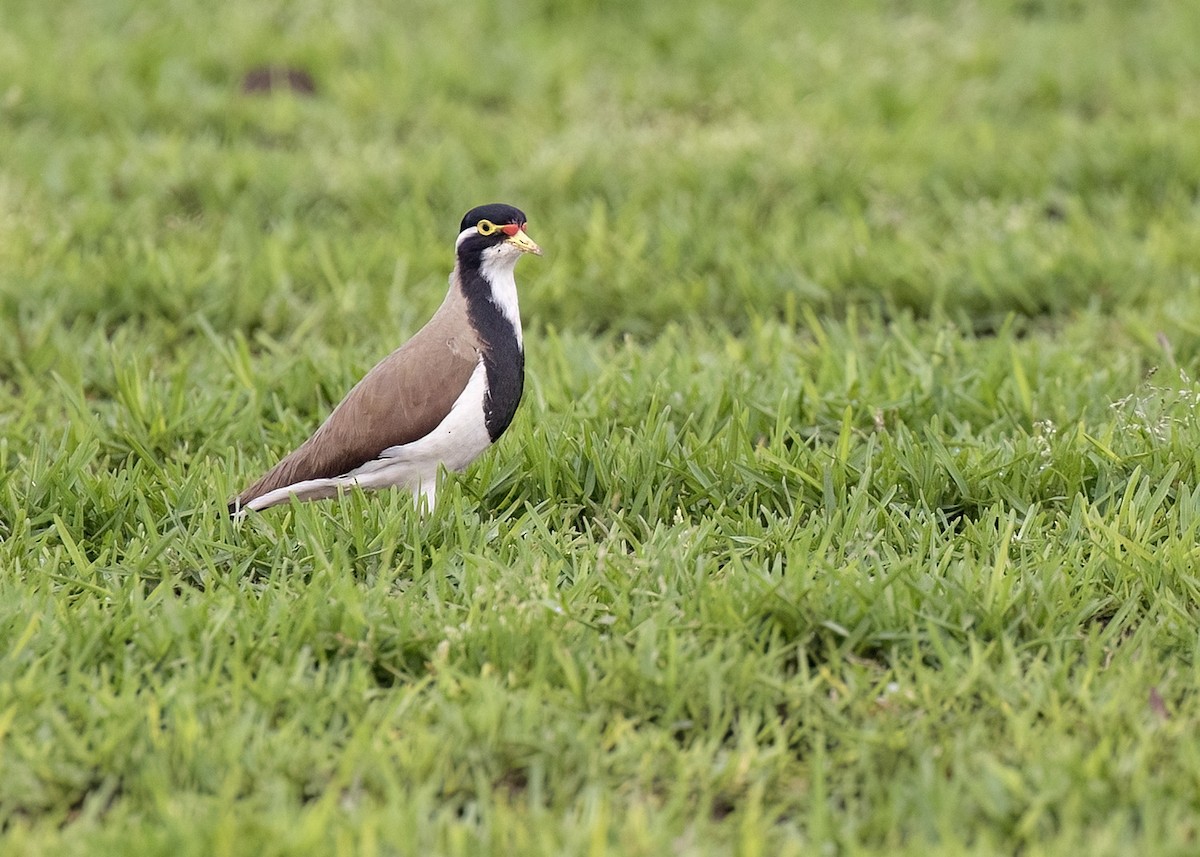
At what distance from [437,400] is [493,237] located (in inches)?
21.3

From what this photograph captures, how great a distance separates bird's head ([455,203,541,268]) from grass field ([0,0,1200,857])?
1.99 ft

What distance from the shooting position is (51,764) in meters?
3.52

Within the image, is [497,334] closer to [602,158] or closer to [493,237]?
[493,237]

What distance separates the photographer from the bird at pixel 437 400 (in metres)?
4.58

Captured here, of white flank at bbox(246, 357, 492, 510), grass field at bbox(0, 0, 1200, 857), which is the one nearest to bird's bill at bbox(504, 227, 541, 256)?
white flank at bbox(246, 357, 492, 510)

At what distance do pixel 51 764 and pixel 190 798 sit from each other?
36 centimetres

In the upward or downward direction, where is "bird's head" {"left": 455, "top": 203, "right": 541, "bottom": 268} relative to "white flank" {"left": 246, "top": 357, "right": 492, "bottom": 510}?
upward

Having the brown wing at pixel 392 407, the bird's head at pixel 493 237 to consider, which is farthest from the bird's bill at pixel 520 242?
the brown wing at pixel 392 407

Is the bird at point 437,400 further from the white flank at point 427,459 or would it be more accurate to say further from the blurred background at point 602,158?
the blurred background at point 602,158

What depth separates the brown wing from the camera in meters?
4.57

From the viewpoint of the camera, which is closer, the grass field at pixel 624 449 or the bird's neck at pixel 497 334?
the grass field at pixel 624 449

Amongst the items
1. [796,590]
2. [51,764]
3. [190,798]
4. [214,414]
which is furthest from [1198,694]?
[214,414]

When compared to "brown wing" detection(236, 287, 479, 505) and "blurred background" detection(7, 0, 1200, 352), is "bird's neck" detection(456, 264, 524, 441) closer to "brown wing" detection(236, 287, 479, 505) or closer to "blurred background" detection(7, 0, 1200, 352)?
"brown wing" detection(236, 287, 479, 505)

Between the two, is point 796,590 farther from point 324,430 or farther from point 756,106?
point 756,106
